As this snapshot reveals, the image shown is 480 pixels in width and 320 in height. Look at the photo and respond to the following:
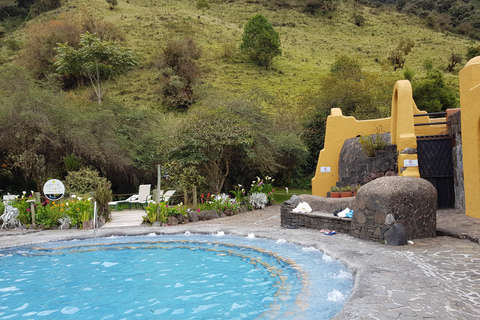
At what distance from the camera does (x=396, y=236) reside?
6.78m

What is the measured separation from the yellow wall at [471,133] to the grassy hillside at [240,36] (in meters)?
20.9

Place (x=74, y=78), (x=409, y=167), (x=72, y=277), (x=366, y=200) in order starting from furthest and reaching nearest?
1. (x=74, y=78)
2. (x=409, y=167)
3. (x=366, y=200)
4. (x=72, y=277)

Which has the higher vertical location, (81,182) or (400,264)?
(81,182)

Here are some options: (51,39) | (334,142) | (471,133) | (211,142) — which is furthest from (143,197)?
(51,39)

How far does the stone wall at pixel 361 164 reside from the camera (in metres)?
11.7

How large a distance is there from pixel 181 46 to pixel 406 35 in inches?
1209

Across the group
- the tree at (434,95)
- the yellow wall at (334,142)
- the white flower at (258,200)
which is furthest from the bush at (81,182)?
the tree at (434,95)

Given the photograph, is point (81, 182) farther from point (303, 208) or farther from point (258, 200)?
point (303, 208)

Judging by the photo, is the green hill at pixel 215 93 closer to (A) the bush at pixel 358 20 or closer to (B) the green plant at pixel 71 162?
(B) the green plant at pixel 71 162

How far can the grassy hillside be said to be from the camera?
3503cm

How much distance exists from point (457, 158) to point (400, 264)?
612cm

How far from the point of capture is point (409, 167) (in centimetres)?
1044

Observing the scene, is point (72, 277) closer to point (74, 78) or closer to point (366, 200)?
point (366, 200)

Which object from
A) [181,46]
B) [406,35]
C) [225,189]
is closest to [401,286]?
[225,189]
